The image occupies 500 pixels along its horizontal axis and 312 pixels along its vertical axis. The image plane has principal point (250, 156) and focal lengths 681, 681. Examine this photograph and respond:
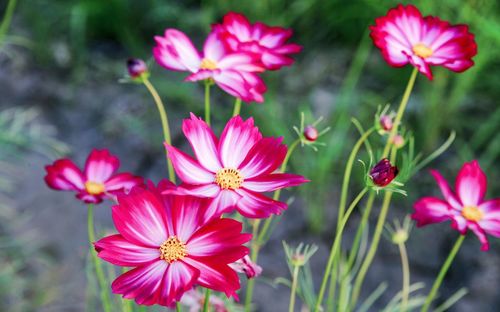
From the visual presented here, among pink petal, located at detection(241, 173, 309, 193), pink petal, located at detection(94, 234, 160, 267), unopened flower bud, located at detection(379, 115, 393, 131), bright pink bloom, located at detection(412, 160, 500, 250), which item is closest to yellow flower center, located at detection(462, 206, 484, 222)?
bright pink bloom, located at detection(412, 160, 500, 250)

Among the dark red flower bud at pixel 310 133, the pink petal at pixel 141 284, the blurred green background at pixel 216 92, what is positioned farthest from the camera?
the blurred green background at pixel 216 92

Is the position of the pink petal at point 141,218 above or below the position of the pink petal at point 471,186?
below

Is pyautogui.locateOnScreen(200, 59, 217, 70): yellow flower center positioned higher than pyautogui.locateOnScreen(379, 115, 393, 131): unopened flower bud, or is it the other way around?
pyautogui.locateOnScreen(200, 59, 217, 70): yellow flower center

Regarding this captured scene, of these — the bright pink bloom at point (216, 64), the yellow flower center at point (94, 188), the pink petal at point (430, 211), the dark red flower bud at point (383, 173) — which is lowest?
the dark red flower bud at point (383, 173)

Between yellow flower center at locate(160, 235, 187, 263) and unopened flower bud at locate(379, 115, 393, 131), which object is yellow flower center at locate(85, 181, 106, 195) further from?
unopened flower bud at locate(379, 115, 393, 131)

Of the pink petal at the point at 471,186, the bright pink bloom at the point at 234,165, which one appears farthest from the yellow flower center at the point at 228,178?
the pink petal at the point at 471,186

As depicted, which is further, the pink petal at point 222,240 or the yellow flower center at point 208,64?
the yellow flower center at point 208,64

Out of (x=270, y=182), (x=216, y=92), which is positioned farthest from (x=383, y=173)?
(x=216, y=92)

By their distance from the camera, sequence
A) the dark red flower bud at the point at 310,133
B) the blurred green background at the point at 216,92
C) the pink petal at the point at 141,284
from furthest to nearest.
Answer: the blurred green background at the point at 216,92, the dark red flower bud at the point at 310,133, the pink petal at the point at 141,284

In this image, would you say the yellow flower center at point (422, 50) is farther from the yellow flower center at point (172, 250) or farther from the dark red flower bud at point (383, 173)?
the yellow flower center at point (172, 250)
